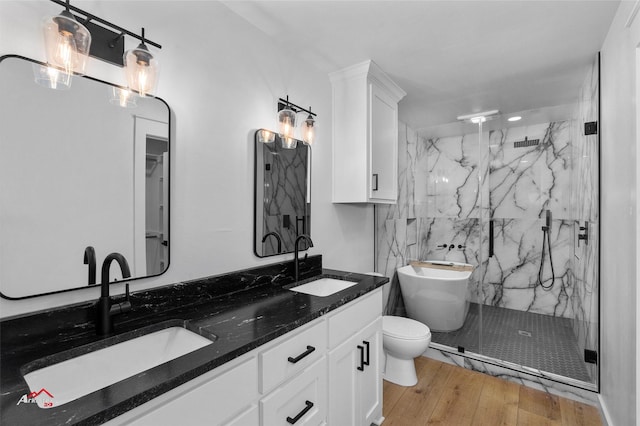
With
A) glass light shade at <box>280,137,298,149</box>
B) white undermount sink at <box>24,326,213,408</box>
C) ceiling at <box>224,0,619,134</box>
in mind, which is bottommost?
white undermount sink at <box>24,326,213,408</box>

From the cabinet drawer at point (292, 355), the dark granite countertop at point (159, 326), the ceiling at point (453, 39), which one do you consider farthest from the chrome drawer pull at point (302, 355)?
the ceiling at point (453, 39)

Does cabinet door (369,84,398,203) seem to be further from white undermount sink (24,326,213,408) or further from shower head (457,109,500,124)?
white undermount sink (24,326,213,408)

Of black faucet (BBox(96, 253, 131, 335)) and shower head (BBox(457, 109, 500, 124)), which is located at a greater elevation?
shower head (BBox(457, 109, 500, 124))

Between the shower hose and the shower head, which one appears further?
the shower hose

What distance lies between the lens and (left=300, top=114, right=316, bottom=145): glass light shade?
7.05ft

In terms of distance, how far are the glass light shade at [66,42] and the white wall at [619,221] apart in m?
2.16

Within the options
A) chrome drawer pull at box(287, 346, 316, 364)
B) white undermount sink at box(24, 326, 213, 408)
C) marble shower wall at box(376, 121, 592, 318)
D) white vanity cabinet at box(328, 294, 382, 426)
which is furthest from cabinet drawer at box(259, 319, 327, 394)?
marble shower wall at box(376, 121, 592, 318)

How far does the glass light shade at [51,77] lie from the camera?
1051mm

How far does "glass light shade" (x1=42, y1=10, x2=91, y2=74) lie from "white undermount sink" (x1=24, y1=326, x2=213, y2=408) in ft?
3.20

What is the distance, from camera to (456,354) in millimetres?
2820

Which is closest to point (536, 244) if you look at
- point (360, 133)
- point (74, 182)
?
point (360, 133)

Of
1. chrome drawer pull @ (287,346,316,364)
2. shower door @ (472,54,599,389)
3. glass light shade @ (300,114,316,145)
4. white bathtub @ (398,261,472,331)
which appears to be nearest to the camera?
chrome drawer pull @ (287,346,316,364)

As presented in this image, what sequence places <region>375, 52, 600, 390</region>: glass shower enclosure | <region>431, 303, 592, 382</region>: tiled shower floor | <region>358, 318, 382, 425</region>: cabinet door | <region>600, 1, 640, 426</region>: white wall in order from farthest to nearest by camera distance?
<region>375, 52, 600, 390</region>: glass shower enclosure, <region>431, 303, 592, 382</region>: tiled shower floor, <region>358, 318, 382, 425</region>: cabinet door, <region>600, 1, 640, 426</region>: white wall

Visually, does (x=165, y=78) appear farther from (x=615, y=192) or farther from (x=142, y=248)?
Answer: (x=615, y=192)
